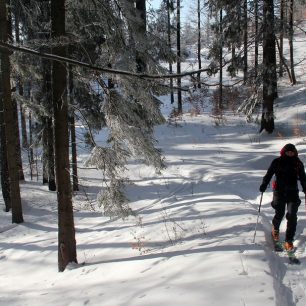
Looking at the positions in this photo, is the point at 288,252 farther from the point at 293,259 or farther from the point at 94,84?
the point at 94,84

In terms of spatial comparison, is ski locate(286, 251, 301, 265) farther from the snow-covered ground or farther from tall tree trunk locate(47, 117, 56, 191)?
tall tree trunk locate(47, 117, 56, 191)

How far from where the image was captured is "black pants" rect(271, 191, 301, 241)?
7.50 metres

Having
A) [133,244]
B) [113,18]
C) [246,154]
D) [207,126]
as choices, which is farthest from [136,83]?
[207,126]

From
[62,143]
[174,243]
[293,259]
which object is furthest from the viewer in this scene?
[174,243]

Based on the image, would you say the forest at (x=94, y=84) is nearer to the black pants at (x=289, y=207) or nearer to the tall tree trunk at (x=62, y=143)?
the tall tree trunk at (x=62, y=143)

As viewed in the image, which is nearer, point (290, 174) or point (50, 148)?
point (290, 174)

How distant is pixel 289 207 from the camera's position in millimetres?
7699

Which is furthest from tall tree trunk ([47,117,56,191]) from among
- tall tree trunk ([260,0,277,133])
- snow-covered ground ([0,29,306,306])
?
tall tree trunk ([260,0,277,133])

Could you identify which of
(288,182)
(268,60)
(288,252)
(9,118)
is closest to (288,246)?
(288,252)

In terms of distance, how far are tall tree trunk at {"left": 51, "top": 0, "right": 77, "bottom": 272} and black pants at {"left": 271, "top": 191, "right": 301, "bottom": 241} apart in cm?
395

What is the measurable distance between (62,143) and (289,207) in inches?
173

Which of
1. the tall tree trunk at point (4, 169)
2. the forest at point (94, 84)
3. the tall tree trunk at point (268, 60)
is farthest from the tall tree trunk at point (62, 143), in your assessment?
the tall tree trunk at point (268, 60)

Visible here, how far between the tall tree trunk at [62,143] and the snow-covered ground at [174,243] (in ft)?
1.66

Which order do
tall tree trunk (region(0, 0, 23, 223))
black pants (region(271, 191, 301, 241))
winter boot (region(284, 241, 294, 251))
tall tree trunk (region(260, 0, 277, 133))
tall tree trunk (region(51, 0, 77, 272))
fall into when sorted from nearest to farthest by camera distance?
winter boot (region(284, 241, 294, 251))
black pants (region(271, 191, 301, 241))
tall tree trunk (region(51, 0, 77, 272))
tall tree trunk (region(0, 0, 23, 223))
tall tree trunk (region(260, 0, 277, 133))
